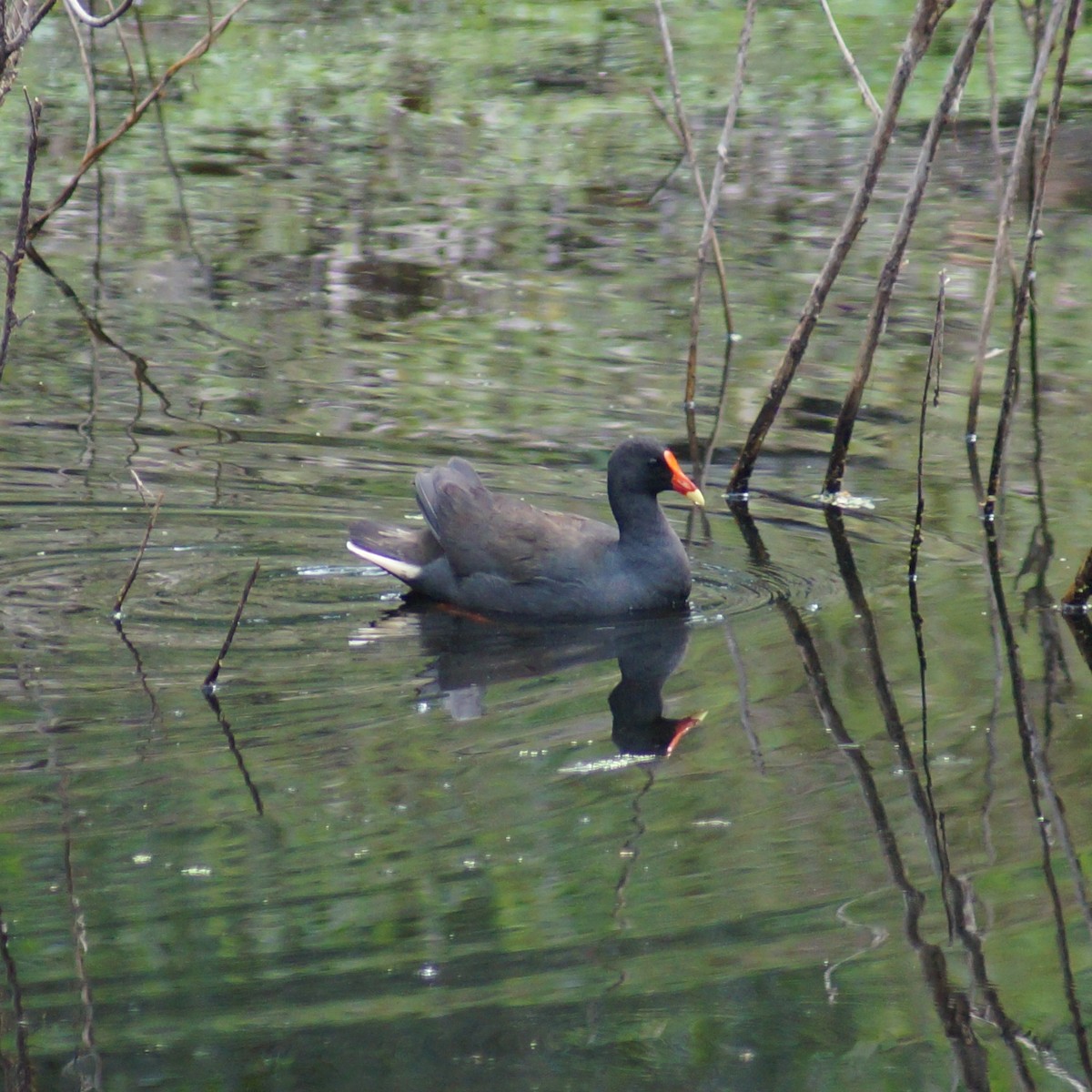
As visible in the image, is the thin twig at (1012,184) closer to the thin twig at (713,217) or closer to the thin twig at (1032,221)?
the thin twig at (1032,221)

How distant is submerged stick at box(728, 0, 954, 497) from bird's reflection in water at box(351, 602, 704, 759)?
53.5 inches

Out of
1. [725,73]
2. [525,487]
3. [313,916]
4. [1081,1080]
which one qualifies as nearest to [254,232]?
[525,487]

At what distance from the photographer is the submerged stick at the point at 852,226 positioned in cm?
694

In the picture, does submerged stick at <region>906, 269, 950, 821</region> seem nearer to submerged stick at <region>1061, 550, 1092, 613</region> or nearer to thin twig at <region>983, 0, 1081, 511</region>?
thin twig at <region>983, 0, 1081, 511</region>

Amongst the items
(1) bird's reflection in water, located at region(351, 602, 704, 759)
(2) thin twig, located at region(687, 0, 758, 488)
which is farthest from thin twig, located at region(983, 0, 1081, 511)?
(1) bird's reflection in water, located at region(351, 602, 704, 759)

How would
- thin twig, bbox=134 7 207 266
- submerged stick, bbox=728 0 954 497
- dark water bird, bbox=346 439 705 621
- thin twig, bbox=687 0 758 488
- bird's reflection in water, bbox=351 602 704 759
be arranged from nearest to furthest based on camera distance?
1. bird's reflection in water, bbox=351 602 704 759
2. dark water bird, bbox=346 439 705 621
3. submerged stick, bbox=728 0 954 497
4. thin twig, bbox=687 0 758 488
5. thin twig, bbox=134 7 207 266

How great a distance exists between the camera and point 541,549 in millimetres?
6762

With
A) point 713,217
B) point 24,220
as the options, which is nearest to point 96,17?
point 24,220

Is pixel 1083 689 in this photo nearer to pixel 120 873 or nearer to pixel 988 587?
pixel 988 587

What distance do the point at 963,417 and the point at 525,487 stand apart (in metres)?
2.41

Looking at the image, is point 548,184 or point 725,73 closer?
point 548,184

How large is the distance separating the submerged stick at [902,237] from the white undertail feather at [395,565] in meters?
1.91

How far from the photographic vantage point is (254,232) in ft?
41.3

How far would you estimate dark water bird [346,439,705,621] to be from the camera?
6.68 m
